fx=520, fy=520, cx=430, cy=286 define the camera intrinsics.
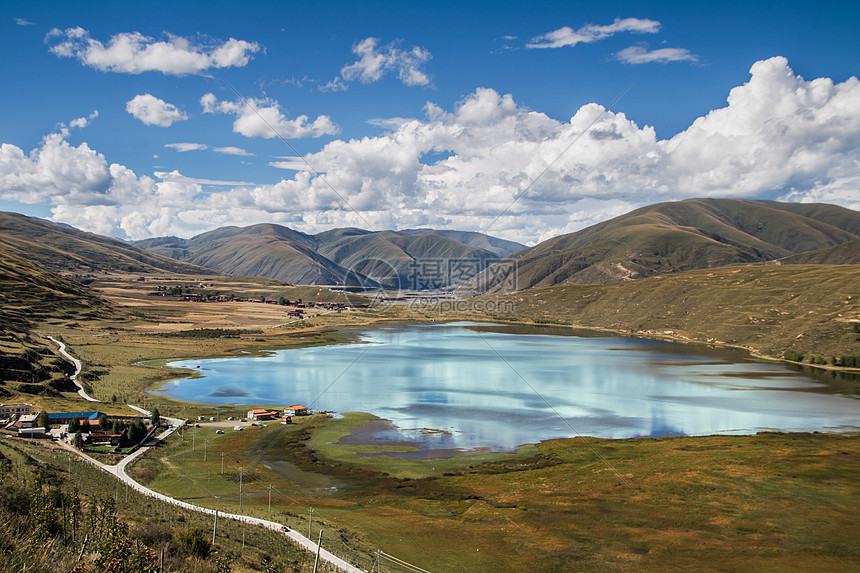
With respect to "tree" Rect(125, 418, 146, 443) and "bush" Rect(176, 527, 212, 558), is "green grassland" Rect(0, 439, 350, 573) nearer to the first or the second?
"bush" Rect(176, 527, 212, 558)

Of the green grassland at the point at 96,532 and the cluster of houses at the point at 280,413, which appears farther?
the cluster of houses at the point at 280,413

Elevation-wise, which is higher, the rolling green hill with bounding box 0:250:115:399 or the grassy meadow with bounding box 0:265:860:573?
the rolling green hill with bounding box 0:250:115:399

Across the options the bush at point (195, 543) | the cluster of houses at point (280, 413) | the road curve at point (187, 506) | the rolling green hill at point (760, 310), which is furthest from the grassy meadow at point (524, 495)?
the rolling green hill at point (760, 310)

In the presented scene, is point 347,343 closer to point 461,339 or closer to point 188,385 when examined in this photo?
point 461,339

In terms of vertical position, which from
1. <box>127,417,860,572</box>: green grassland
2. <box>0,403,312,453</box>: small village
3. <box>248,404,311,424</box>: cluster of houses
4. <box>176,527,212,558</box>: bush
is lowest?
<box>248,404,311,424</box>: cluster of houses

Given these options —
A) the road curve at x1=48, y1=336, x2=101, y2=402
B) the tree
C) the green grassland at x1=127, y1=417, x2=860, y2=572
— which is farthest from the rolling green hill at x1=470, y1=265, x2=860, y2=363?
the road curve at x1=48, y1=336, x2=101, y2=402

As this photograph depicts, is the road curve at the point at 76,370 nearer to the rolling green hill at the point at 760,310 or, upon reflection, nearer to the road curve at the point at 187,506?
the road curve at the point at 187,506

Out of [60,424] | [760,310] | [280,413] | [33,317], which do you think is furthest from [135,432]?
[760,310]
